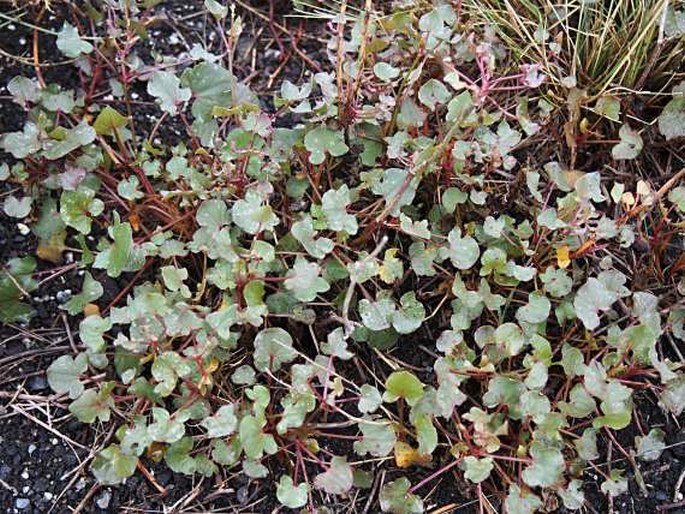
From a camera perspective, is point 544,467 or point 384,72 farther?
point 384,72

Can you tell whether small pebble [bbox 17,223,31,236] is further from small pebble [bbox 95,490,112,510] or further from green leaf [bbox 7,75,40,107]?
small pebble [bbox 95,490,112,510]

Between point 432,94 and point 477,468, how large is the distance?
61 centimetres

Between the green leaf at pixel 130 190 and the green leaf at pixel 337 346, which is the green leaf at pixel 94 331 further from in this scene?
the green leaf at pixel 337 346

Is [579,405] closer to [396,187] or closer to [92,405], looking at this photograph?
[396,187]

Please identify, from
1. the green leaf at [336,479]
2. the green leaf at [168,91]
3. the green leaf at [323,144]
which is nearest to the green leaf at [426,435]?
the green leaf at [336,479]

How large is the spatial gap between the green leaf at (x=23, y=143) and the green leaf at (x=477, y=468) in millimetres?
854

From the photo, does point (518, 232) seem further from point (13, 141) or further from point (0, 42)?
point (0, 42)

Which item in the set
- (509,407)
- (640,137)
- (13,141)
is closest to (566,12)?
(640,137)

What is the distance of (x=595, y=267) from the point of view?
150 centimetres

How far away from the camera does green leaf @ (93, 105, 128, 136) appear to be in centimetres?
147

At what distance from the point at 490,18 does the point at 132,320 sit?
0.85 metres

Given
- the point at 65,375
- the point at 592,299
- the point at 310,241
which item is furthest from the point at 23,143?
the point at 592,299

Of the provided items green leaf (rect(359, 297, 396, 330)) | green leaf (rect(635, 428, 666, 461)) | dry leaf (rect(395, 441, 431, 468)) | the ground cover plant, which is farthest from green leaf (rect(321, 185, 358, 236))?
green leaf (rect(635, 428, 666, 461))

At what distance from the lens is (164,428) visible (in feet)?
4.16
